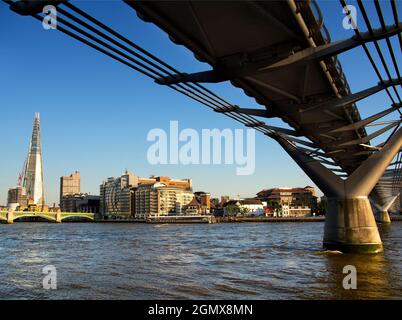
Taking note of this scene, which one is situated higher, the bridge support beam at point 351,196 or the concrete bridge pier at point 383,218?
the bridge support beam at point 351,196

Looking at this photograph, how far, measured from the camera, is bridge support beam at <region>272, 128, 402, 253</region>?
2388 cm

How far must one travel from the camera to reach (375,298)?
13.1 meters

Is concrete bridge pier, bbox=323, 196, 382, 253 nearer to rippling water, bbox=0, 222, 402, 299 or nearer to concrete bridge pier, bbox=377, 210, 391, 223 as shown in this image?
rippling water, bbox=0, 222, 402, 299

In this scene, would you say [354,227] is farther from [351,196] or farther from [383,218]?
[383,218]

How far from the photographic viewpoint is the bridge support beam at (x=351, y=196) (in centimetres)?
2388

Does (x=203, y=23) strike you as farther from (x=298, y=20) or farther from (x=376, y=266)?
(x=376, y=266)

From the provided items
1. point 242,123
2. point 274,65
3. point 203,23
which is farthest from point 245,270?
point 203,23

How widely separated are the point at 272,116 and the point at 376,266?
8966mm

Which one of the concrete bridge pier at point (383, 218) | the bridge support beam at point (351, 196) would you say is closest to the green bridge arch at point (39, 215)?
the concrete bridge pier at point (383, 218)

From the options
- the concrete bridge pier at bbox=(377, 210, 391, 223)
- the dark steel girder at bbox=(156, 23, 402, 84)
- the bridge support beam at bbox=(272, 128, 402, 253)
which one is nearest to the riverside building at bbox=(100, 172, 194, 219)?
the concrete bridge pier at bbox=(377, 210, 391, 223)

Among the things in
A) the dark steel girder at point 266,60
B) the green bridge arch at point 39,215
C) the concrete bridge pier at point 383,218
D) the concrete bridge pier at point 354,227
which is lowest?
the green bridge arch at point 39,215

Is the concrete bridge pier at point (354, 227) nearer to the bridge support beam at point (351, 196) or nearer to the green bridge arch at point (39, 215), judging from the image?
the bridge support beam at point (351, 196)

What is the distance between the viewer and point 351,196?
2470cm

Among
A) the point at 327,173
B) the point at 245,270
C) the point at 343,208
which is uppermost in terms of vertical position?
the point at 327,173
